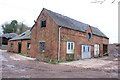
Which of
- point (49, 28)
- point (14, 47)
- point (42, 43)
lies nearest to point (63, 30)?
point (49, 28)

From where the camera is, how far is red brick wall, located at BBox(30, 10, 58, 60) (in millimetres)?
17833

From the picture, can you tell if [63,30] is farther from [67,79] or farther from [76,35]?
[67,79]

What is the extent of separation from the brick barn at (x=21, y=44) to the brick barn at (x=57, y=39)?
14.7ft

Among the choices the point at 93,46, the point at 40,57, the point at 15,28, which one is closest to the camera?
the point at 40,57

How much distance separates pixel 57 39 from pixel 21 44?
12504 millimetres

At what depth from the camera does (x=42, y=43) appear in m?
19.7

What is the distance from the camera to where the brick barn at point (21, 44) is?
25.5 meters

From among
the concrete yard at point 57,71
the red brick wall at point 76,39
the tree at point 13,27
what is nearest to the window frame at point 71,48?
the red brick wall at point 76,39

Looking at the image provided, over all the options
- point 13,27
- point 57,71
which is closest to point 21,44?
point 57,71

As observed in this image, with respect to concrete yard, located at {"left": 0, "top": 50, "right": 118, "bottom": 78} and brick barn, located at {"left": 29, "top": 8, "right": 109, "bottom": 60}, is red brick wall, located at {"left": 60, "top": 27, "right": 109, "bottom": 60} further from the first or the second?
concrete yard, located at {"left": 0, "top": 50, "right": 118, "bottom": 78}

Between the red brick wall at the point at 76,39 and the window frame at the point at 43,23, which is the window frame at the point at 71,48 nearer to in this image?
the red brick wall at the point at 76,39

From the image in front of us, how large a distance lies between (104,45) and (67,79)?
25.5 m

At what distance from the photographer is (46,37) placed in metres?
19.1

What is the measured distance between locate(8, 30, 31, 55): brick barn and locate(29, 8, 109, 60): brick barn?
448cm
